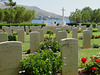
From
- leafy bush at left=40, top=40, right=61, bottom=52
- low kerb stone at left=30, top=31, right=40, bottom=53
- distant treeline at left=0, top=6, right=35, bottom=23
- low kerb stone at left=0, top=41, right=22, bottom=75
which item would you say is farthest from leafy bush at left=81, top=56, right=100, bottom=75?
distant treeline at left=0, top=6, right=35, bottom=23

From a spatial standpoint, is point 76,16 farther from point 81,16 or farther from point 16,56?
point 16,56

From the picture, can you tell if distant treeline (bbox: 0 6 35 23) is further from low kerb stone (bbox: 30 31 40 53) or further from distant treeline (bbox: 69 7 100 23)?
low kerb stone (bbox: 30 31 40 53)

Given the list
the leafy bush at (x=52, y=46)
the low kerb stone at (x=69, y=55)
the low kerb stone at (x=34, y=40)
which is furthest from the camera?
the leafy bush at (x=52, y=46)

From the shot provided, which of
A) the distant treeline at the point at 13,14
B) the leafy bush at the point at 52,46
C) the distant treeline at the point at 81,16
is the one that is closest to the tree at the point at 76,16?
the distant treeline at the point at 81,16

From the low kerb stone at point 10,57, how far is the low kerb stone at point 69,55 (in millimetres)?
1446

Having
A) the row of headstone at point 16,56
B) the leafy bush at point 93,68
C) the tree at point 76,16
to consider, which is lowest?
the leafy bush at point 93,68

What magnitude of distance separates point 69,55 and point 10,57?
6.12 feet

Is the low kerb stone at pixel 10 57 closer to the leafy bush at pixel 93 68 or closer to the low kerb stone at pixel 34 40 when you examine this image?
the leafy bush at pixel 93 68

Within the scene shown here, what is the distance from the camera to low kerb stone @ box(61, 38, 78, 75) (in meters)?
4.37

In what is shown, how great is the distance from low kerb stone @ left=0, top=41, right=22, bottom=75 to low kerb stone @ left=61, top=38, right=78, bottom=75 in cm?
145

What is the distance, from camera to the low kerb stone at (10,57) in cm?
376

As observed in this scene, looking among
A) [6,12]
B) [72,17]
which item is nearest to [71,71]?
[6,12]

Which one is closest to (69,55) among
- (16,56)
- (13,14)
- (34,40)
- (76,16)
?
(16,56)

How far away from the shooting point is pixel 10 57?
12.6 ft
